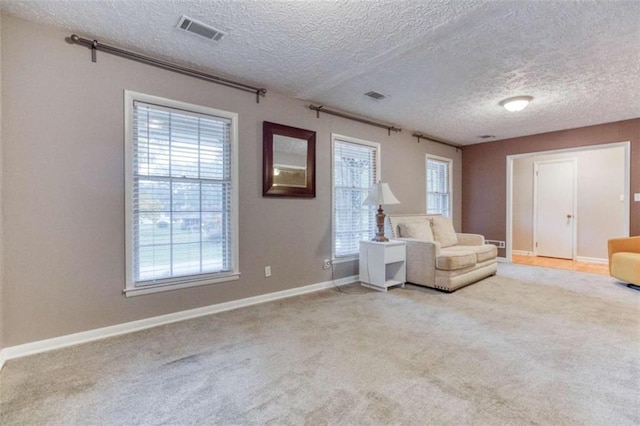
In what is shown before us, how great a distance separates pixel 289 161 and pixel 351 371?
2.42 m

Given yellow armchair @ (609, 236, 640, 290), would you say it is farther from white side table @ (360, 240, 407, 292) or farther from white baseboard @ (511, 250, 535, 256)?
white side table @ (360, 240, 407, 292)

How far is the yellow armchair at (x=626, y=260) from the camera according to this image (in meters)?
3.75

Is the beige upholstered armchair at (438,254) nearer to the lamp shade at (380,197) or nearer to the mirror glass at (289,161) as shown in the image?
the lamp shade at (380,197)

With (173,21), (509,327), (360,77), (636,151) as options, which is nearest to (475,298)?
(509,327)

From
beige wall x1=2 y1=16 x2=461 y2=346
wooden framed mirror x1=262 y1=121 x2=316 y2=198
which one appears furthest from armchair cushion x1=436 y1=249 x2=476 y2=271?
beige wall x1=2 y1=16 x2=461 y2=346

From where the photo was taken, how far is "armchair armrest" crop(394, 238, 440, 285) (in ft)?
12.5

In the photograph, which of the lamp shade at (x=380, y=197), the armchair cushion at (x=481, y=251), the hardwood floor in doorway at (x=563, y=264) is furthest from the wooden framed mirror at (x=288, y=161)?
the hardwood floor in doorway at (x=563, y=264)

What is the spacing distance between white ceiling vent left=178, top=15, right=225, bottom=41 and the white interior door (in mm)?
6790

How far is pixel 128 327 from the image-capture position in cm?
257

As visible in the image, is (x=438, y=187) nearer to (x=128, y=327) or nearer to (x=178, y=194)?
(x=178, y=194)

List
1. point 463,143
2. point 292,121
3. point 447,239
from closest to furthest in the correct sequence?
point 292,121
point 447,239
point 463,143

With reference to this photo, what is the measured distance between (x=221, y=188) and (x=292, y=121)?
122 cm

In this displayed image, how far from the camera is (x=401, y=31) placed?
2.26m

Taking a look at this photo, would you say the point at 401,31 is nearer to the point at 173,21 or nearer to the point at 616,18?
the point at 616,18
